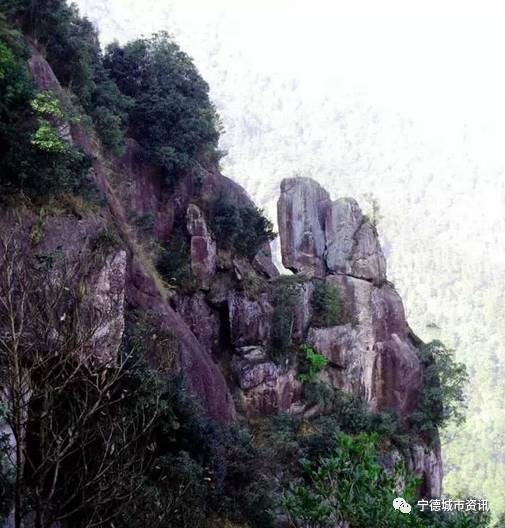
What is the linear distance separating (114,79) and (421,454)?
18.4 metres

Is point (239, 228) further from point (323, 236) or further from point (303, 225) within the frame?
point (323, 236)

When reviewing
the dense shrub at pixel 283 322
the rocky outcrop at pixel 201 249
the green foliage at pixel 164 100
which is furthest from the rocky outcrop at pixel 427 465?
the green foliage at pixel 164 100

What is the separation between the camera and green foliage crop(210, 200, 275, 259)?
2280 centimetres

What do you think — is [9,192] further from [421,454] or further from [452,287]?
[452,287]

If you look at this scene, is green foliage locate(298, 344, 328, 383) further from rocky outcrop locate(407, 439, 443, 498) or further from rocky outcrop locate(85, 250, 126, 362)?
rocky outcrop locate(85, 250, 126, 362)

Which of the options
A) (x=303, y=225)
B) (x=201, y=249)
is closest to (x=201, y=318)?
(x=201, y=249)

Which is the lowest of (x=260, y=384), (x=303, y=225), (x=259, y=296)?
(x=260, y=384)


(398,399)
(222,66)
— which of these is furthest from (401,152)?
(398,399)

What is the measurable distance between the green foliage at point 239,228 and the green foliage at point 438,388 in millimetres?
8927

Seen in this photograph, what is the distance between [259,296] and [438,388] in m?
8.70

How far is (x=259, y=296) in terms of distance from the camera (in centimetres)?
2298

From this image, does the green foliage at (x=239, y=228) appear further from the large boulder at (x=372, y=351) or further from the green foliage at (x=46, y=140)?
the green foliage at (x=46, y=140)

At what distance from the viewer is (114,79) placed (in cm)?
2364

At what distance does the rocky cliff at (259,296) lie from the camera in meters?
16.4
